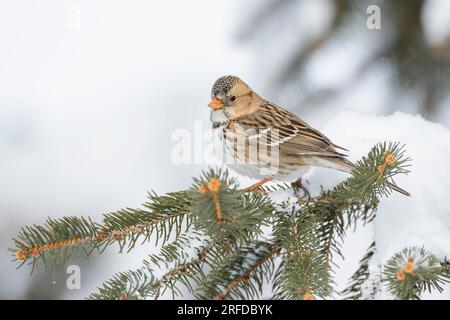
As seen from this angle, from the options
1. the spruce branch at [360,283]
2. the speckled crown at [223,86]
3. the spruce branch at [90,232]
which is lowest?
the spruce branch at [360,283]

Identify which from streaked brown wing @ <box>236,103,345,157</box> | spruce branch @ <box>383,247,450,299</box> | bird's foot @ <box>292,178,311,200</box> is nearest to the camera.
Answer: spruce branch @ <box>383,247,450,299</box>

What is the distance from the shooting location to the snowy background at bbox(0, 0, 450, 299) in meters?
2.97

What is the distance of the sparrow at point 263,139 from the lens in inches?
123

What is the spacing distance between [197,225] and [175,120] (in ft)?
10.6

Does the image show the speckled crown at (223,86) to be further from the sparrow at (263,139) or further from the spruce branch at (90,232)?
the spruce branch at (90,232)

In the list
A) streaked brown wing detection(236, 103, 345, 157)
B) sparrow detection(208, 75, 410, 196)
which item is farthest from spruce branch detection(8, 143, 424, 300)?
streaked brown wing detection(236, 103, 345, 157)

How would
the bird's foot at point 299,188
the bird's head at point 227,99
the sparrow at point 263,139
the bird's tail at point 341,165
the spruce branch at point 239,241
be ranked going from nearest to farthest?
1. the spruce branch at point 239,241
2. the bird's foot at point 299,188
3. the bird's tail at point 341,165
4. the sparrow at point 263,139
5. the bird's head at point 227,99

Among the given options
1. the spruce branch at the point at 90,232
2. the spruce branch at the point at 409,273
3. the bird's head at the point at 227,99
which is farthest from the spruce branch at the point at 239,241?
the bird's head at the point at 227,99

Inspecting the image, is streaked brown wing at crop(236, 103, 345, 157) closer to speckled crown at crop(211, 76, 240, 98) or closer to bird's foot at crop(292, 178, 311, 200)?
speckled crown at crop(211, 76, 240, 98)

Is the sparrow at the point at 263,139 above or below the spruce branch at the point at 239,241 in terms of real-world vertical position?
above

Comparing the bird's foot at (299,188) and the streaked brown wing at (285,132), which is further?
the streaked brown wing at (285,132)

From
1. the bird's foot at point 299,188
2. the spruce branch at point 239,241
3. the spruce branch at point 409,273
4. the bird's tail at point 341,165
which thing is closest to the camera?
the spruce branch at point 409,273

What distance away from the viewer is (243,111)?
3.63m

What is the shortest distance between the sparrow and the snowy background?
10 centimetres
